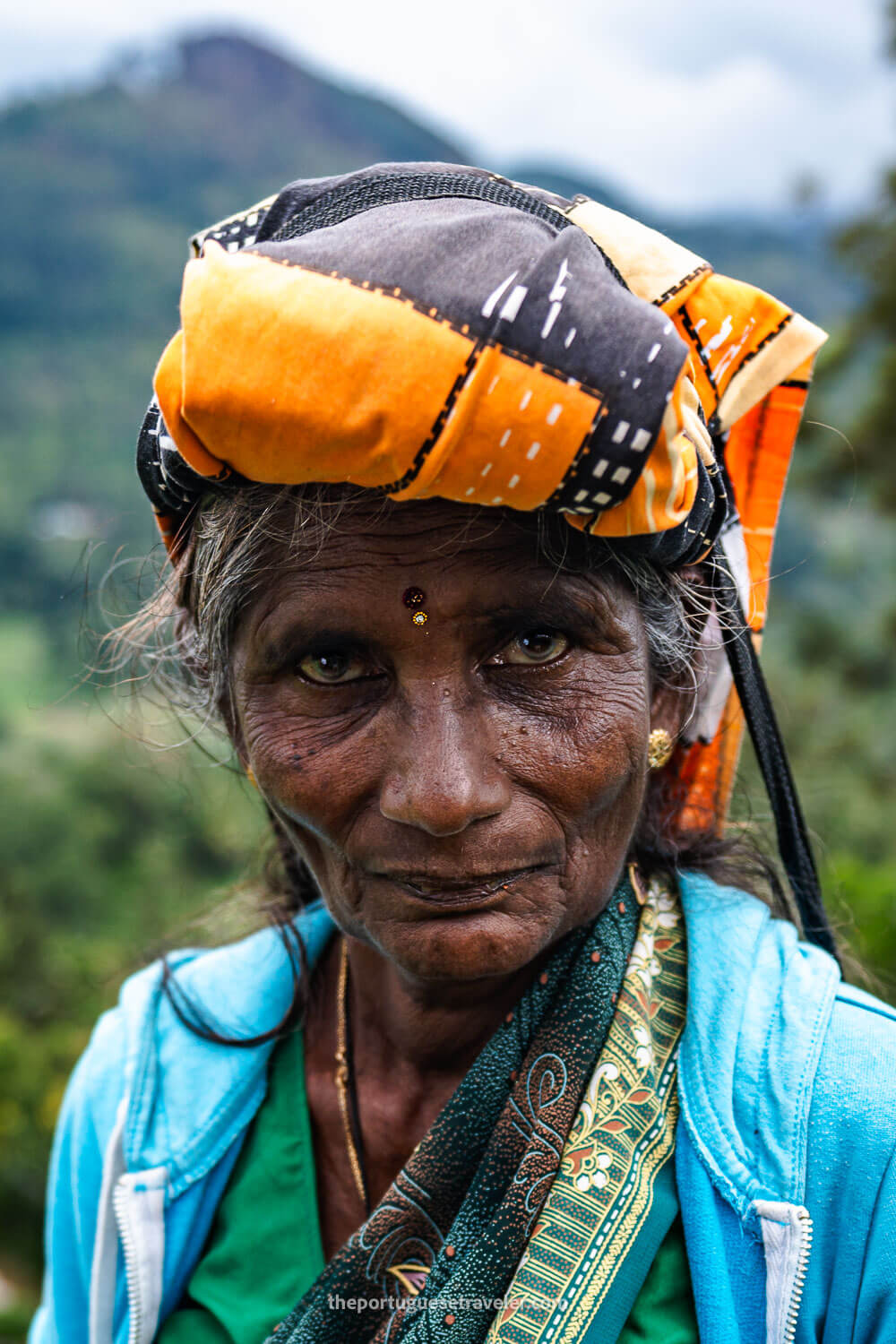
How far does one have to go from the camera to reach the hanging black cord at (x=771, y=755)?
171cm

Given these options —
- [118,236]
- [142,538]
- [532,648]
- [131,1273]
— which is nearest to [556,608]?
[532,648]

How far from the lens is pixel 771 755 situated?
5.81 ft

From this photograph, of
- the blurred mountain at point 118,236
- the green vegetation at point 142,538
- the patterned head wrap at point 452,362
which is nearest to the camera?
the patterned head wrap at point 452,362

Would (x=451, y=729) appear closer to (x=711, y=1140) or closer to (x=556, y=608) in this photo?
(x=556, y=608)

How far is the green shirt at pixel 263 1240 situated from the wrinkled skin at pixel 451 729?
1.73 ft

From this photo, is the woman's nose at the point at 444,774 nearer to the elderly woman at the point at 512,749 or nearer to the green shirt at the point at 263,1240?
the elderly woman at the point at 512,749

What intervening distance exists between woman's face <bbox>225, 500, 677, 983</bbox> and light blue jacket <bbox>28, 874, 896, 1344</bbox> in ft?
0.97

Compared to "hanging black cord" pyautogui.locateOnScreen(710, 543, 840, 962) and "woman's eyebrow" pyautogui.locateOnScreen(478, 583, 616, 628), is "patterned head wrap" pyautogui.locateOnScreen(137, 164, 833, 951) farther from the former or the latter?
"hanging black cord" pyautogui.locateOnScreen(710, 543, 840, 962)

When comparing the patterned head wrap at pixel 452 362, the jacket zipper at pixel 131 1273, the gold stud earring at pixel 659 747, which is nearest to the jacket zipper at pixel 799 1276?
the gold stud earring at pixel 659 747

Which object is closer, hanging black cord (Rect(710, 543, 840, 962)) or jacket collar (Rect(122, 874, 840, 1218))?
jacket collar (Rect(122, 874, 840, 1218))

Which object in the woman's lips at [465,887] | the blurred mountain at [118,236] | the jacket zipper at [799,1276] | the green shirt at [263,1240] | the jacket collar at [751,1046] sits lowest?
the blurred mountain at [118,236]

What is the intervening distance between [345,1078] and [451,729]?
0.89 metres

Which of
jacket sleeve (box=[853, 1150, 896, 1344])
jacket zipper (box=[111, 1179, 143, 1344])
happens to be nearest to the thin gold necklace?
jacket zipper (box=[111, 1179, 143, 1344])

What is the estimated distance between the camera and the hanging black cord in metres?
1.71
